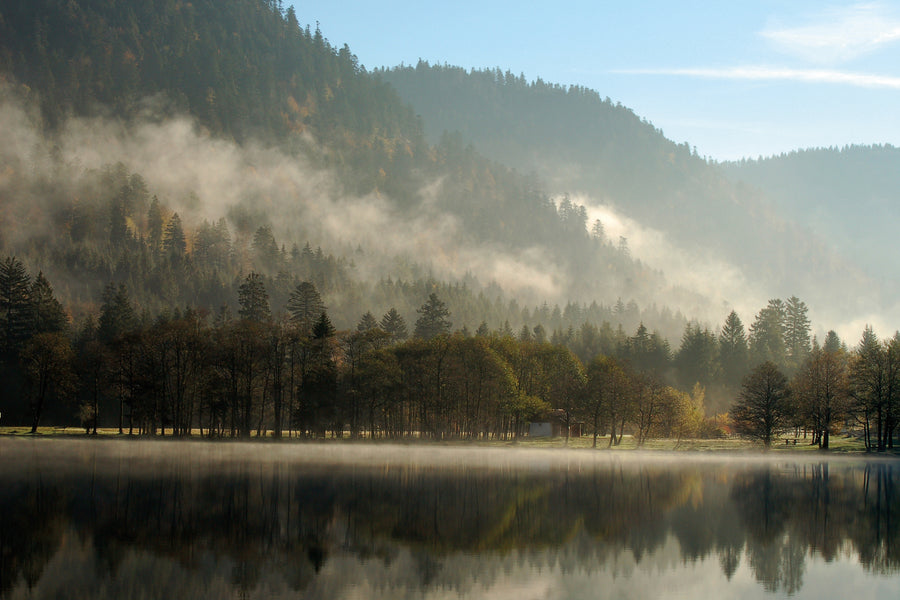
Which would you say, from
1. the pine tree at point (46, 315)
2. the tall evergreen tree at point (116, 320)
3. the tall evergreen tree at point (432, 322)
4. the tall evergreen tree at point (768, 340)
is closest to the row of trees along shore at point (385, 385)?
the pine tree at point (46, 315)

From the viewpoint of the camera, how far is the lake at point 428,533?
99.5 feet

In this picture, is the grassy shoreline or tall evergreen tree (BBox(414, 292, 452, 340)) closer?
the grassy shoreline

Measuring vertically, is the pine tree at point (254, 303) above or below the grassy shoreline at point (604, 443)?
above

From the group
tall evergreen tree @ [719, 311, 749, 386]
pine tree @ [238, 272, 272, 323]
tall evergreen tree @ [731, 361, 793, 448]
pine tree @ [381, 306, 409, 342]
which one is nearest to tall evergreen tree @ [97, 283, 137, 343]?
pine tree @ [238, 272, 272, 323]

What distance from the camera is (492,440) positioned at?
132m

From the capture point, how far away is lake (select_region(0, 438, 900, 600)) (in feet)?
99.5

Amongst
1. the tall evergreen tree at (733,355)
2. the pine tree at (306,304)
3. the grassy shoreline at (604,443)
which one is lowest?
the grassy shoreline at (604,443)

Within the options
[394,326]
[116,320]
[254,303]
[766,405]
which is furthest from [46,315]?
[766,405]

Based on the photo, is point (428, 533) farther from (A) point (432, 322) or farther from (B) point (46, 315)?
(A) point (432, 322)

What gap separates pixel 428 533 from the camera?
1576 inches

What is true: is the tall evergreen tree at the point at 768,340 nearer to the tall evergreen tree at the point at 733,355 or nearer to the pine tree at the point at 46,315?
the tall evergreen tree at the point at 733,355

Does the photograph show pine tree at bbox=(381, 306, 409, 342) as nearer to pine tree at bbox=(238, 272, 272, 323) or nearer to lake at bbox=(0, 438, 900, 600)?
pine tree at bbox=(238, 272, 272, 323)

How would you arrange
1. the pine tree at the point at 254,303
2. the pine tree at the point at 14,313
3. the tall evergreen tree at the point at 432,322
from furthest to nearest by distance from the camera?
1. the tall evergreen tree at the point at 432,322
2. the pine tree at the point at 254,303
3. the pine tree at the point at 14,313

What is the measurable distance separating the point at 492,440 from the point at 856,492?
72.5 m
